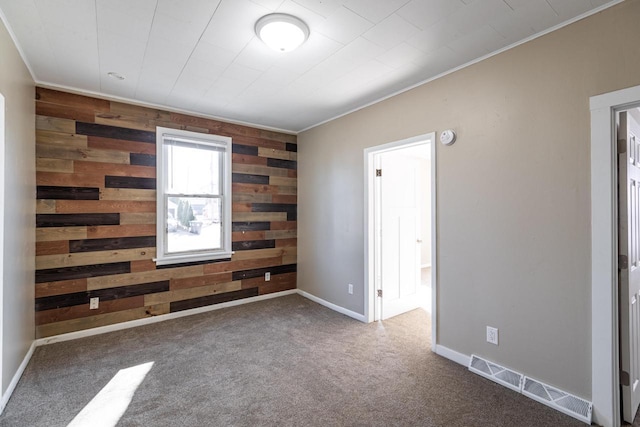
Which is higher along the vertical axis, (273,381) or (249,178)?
(249,178)

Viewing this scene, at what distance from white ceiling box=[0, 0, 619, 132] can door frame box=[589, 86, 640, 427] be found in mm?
701

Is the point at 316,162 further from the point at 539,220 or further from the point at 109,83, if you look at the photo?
the point at 539,220

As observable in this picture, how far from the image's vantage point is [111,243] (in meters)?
3.29

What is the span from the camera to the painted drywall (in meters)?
2.01

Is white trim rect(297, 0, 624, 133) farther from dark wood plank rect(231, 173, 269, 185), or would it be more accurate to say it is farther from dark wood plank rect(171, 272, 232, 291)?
dark wood plank rect(171, 272, 232, 291)

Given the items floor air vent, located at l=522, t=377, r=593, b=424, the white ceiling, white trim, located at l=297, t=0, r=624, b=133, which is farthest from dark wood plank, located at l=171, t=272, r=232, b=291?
floor air vent, located at l=522, t=377, r=593, b=424

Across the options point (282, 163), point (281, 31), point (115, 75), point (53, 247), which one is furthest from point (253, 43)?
point (53, 247)

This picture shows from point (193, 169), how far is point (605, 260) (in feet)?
13.3

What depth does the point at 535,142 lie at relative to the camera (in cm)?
211

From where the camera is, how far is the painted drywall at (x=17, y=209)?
6.59 feet

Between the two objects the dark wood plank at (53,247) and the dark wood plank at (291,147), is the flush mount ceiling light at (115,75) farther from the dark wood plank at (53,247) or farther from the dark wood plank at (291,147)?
the dark wood plank at (291,147)

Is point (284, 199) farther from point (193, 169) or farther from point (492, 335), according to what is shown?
point (492, 335)

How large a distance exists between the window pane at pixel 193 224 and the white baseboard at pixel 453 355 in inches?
116

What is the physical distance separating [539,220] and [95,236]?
13.6ft
